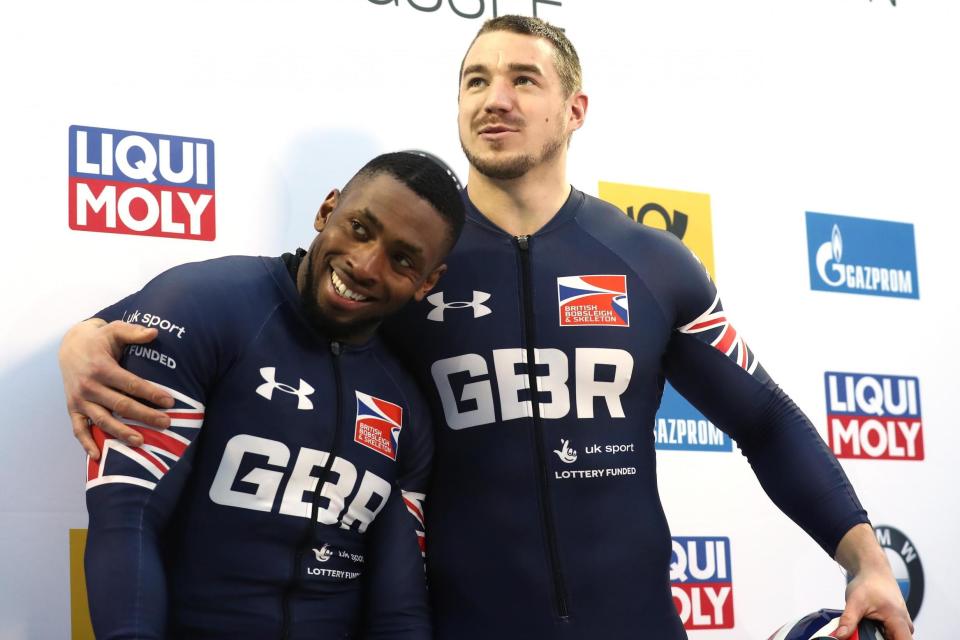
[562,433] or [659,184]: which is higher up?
[659,184]

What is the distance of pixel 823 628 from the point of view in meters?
1.72

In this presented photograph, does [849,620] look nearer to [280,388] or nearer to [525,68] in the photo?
[280,388]

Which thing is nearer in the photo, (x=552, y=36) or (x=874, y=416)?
(x=552, y=36)

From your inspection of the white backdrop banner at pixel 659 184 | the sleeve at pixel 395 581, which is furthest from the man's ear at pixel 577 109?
the sleeve at pixel 395 581

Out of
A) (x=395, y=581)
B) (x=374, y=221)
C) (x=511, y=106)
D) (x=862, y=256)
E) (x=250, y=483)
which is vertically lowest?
(x=395, y=581)

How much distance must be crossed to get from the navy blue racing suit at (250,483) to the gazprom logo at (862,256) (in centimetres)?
138

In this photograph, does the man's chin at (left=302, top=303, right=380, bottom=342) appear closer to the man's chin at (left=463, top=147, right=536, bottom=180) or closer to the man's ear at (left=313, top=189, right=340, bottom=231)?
the man's ear at (left=313, top=189, right=340, bottom=231)

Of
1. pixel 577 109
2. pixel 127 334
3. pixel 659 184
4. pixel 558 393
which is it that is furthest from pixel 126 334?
pixel 659 184

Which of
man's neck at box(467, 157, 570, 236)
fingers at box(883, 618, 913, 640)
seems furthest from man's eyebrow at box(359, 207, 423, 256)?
fingers at box(883, 618, 913, 640)

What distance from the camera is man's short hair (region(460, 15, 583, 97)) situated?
6.60 ft

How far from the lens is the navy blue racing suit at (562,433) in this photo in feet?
6.00

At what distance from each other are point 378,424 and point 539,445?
0.28 metres

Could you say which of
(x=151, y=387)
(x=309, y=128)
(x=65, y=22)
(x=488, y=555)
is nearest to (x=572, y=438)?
(x=488, y=555)

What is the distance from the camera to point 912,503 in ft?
9.09
